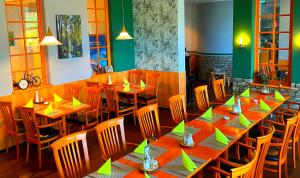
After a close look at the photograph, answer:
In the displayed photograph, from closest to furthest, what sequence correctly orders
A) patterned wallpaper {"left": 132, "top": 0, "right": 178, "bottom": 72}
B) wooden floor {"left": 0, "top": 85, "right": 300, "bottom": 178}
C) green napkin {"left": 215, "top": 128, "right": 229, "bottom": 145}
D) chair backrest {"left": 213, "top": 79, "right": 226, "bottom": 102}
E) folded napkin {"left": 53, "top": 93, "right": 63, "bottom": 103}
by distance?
1. green napkin {"left": 215, "top": 128, "right": 229, "bottom": 145}
2. wooden floor {"left": 0, "top": 85, "right": 300, "bottom": 178}
3. folded napkin {"left": 53, "top": 93, "right": 63, "bottom": 103}
4. chair backrest {"left": 213, "top": 79, "right": 226, "bottom": 102}
5. patterned wallpaper {"left": 132, "top": 0, "right": 178, "bottom": 72}

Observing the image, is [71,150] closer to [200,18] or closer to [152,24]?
[152,24]

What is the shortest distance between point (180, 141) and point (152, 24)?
488 cm

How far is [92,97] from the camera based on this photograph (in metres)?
6.15

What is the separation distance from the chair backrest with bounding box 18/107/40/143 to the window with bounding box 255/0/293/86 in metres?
4.53

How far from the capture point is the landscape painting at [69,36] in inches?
255

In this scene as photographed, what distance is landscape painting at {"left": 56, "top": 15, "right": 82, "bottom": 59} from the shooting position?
255 inches

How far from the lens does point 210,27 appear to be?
11.9 m

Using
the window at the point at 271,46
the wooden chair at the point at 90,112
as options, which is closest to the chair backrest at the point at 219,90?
the window at the point at 271,46

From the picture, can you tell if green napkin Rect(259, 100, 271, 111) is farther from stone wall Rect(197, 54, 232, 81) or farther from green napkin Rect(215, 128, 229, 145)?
stone wall Rect(197, 54, 232, 81)

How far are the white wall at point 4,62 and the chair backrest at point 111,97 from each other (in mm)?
1778

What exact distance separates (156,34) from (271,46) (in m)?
2.74

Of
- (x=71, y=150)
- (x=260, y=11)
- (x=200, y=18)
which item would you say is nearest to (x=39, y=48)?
(x=71, y=150)

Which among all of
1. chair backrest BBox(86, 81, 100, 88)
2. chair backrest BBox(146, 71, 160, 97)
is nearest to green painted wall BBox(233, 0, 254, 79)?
chair backrest BBox(146, 71, 160, 97)

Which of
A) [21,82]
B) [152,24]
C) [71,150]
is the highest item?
[152,24]
